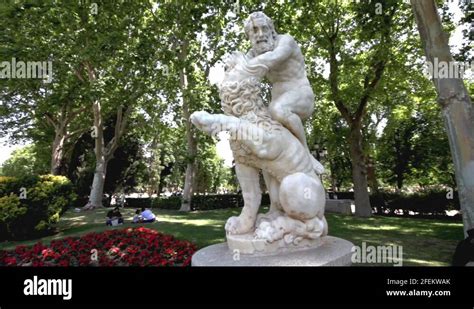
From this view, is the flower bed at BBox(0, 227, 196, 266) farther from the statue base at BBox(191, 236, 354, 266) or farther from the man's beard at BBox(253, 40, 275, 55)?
the man's beard at BBox(253, 40, 275, 55)

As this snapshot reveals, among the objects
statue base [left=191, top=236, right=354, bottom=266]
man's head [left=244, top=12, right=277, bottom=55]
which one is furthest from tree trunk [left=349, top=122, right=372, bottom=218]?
man's head [left=244, top=12, right=277, bottom=55]

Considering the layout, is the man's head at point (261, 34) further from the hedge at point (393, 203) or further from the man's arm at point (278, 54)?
the hedge at point (393, 203)

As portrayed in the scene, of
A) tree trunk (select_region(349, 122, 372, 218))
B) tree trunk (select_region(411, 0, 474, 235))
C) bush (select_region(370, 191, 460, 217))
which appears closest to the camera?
tree trunk (select_region(411, 0, 474, 235))

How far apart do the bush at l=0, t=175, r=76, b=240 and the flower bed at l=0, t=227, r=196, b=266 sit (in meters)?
4.18

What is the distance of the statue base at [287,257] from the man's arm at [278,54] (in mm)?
2298

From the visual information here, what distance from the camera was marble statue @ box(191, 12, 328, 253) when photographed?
144 inches

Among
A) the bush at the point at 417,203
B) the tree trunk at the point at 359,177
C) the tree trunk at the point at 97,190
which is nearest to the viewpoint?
the tree trunk at the point at 359,177

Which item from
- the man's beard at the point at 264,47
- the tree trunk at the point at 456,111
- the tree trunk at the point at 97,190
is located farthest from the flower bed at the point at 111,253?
the tree trunk at the point at 97,190

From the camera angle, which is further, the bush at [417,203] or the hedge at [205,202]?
the hedge at [205,202]

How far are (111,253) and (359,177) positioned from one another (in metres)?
13.0

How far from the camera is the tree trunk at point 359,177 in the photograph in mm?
15320

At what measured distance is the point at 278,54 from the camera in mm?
3814

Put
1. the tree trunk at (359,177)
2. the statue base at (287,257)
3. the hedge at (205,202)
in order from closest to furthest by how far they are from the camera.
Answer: the statue base at (287,257), the tree trunk at (359,177), the hedge at (205,202)

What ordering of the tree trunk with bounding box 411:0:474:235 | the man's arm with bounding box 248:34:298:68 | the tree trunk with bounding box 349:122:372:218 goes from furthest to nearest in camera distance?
the tree trunk with bounding box 349:122:372:218
the tree trunk with bounding box 411:0:474:235
the man's arm with bounding box 248:34:298:68
